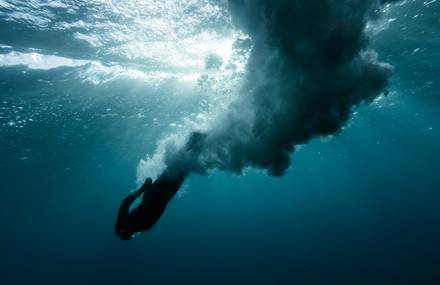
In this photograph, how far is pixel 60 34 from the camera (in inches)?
444

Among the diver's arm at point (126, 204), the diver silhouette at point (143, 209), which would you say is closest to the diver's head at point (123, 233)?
the diver silhouette at point (143, 209)

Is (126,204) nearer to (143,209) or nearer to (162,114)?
(143,209)

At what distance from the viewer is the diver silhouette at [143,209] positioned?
23.5 feet

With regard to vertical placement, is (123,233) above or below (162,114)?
below

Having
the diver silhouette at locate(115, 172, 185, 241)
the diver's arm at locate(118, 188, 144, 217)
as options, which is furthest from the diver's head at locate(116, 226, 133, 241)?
the diver's arm at locate(118, 188, 144, 217)

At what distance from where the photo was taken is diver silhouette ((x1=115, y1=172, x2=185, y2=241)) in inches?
282

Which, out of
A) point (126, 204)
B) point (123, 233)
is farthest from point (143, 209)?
point (123, 233)

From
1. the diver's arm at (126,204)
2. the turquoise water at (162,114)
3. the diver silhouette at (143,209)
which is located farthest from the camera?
the turquoise water at (162,114)

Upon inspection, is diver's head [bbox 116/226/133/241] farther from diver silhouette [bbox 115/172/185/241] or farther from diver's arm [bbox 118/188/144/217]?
diver's arm [bbox 118/188/144/217]

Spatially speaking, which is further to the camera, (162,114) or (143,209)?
(162,114)

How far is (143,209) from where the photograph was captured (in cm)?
723

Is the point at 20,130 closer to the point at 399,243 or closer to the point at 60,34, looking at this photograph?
the point at 60,34

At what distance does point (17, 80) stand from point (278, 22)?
14.4 meters

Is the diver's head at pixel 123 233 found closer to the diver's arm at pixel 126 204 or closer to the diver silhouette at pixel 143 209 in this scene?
the diver silhouette at pixel 143 209
